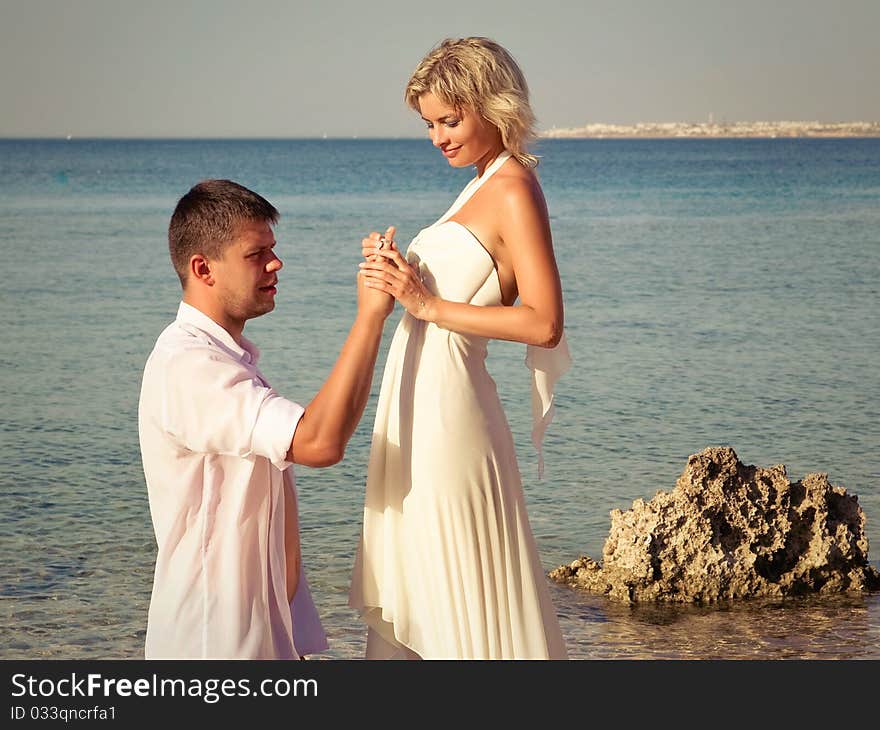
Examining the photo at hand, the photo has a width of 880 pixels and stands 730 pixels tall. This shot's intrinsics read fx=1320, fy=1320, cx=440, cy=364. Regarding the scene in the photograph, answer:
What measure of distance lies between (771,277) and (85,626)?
18.9 metres

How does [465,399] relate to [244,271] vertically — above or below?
below

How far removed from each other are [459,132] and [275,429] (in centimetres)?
119

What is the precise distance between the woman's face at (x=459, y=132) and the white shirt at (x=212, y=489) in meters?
1.00

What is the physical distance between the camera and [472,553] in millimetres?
3605

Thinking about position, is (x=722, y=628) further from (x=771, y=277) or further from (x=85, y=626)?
(x=771, y=277)

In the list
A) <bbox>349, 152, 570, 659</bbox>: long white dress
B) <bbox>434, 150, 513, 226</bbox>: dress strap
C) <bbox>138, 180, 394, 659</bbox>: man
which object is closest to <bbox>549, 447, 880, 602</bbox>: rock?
<bbox>349, 152, 570, 659</bbox>: long white dress

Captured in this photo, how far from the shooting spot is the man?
9.11 feet

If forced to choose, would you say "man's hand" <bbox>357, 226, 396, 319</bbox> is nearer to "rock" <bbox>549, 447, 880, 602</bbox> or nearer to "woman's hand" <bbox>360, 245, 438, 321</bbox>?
"woman's hand" <bbox>360, 245, 438, 321</bbox>

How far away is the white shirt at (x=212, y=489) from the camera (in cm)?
278

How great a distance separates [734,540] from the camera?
675 cm

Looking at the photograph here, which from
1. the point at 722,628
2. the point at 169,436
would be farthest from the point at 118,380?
the point at 169,436

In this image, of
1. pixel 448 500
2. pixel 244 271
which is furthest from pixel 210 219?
pixel 448 500

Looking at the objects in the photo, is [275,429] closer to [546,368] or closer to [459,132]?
[459,132]

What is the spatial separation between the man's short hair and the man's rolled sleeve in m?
0.39
